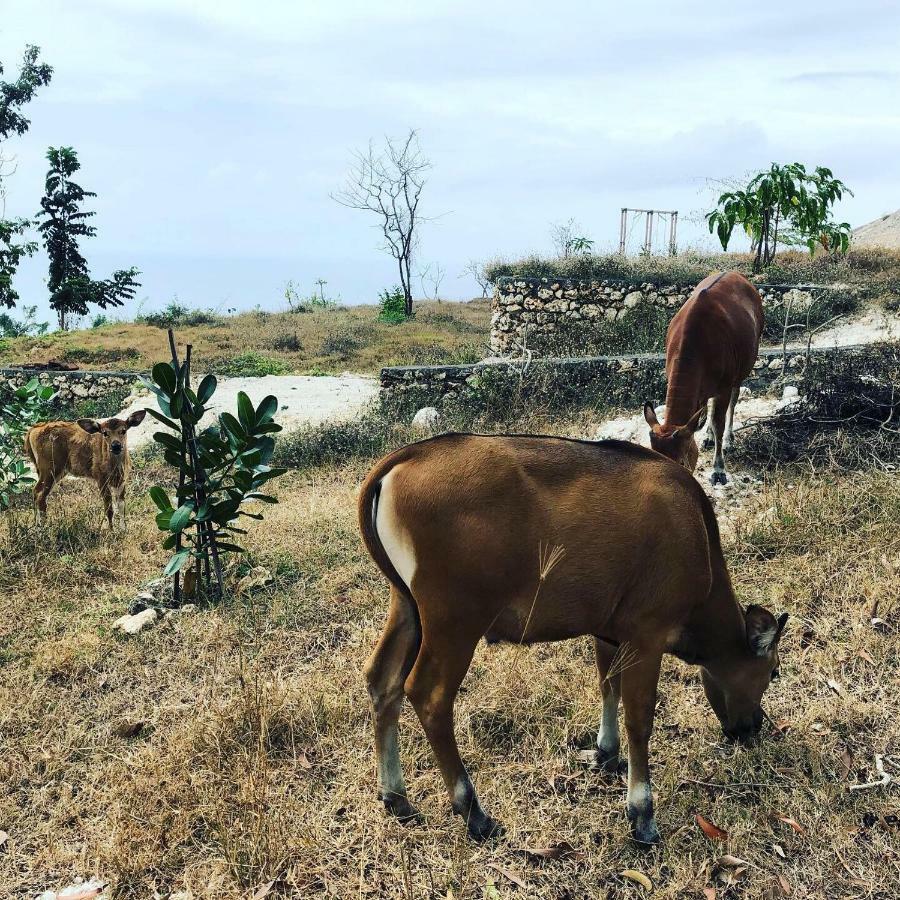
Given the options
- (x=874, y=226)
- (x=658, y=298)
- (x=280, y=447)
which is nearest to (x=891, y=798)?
(x=280, y=447)

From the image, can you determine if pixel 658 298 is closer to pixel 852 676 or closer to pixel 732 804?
pixel 852 676

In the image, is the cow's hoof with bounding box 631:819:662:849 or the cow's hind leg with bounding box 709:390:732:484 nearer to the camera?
the cow's hoof with bounding box 631:819:662:849

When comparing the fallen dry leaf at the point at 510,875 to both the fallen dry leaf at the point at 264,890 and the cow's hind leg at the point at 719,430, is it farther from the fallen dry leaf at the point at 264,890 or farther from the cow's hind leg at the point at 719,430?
the cow's hind leg at the point at 719,430

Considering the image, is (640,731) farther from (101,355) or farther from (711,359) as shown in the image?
(101,355)

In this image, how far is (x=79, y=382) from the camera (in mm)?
19328

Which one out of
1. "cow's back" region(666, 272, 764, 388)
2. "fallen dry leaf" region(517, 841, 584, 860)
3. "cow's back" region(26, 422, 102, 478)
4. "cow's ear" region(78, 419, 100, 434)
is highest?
"cow's back" region(666, 272, 764, 388)

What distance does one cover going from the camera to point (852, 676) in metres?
4.81

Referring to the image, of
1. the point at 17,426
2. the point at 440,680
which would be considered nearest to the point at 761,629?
the point at 440,680

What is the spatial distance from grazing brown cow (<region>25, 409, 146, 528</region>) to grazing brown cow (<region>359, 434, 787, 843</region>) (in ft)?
18.7

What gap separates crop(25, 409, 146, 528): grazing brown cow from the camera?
336 inches

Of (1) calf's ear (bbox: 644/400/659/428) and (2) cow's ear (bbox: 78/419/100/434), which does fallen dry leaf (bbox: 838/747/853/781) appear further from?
(2) cow's ear (bbox: 78/419/100/434)

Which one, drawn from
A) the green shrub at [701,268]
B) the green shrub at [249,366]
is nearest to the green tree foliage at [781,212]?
the green shrub at [701,268]

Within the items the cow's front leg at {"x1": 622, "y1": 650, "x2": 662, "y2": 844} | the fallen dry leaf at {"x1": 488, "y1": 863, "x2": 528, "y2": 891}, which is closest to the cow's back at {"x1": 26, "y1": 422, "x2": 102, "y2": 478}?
the fallen dry leaf at {"x1": 488, "y1": 863, "x2": 528, "y2": 891}

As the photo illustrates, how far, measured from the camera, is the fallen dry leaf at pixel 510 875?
3471 mm
